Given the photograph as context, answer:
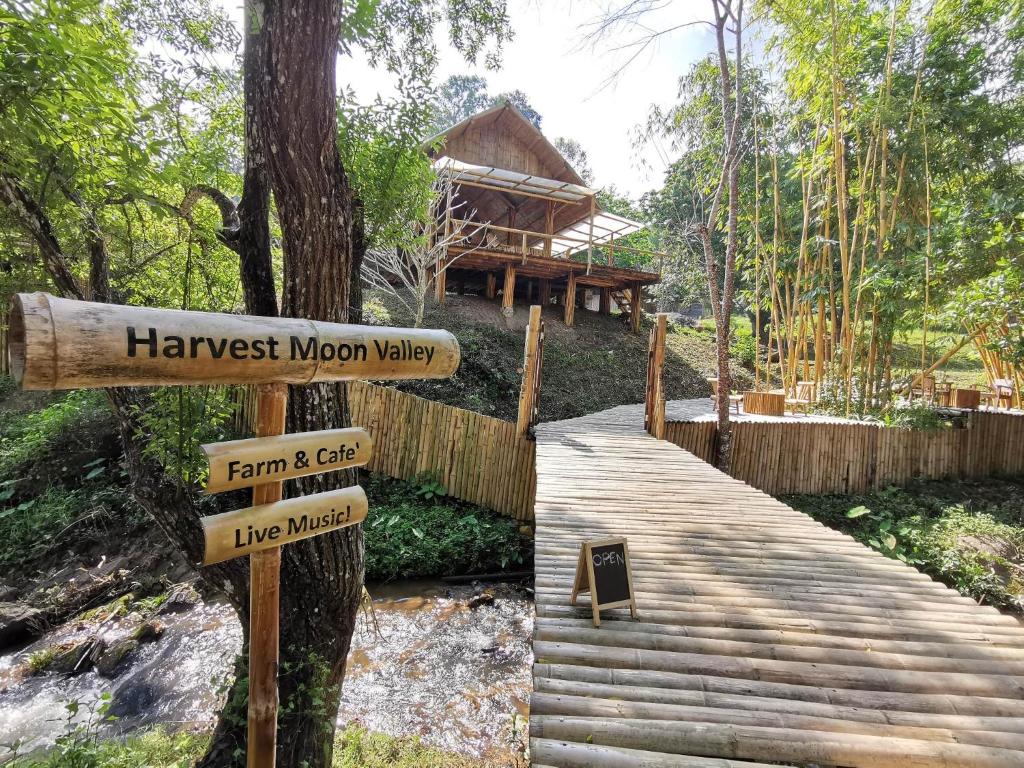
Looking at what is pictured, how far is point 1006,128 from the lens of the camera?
6969mm

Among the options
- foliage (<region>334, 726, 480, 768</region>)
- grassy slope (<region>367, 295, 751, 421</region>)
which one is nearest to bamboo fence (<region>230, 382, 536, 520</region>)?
grassy slope (<region>367, 295, 751, 421</region>)

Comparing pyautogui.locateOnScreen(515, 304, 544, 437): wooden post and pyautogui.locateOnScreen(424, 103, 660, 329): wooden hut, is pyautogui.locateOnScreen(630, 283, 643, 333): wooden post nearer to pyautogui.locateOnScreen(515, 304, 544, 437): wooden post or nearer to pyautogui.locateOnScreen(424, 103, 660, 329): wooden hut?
pyautogui.locateOnScreen(424, 103, 660, 329): wooden hut

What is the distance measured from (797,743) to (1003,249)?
8.10 meters

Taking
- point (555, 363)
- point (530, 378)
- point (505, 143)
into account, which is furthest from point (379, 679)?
point (505, 143)

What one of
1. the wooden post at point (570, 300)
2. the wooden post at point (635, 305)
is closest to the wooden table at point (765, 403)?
the wooden post at point (635, 305)

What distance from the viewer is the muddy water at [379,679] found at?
3.52 m

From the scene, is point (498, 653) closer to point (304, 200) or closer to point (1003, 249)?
point (304, 200)

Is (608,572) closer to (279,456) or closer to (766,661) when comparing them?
(766,661)

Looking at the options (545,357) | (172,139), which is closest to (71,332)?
(172,139)

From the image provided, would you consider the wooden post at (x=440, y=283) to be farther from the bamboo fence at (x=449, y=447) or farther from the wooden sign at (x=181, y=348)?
the wooden sign at (x=181, y=348)

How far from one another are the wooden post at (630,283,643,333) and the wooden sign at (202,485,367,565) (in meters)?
13.5

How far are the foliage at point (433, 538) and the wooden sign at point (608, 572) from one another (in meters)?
3.74

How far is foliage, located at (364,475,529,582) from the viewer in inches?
218

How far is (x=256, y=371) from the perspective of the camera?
1.39 meters
